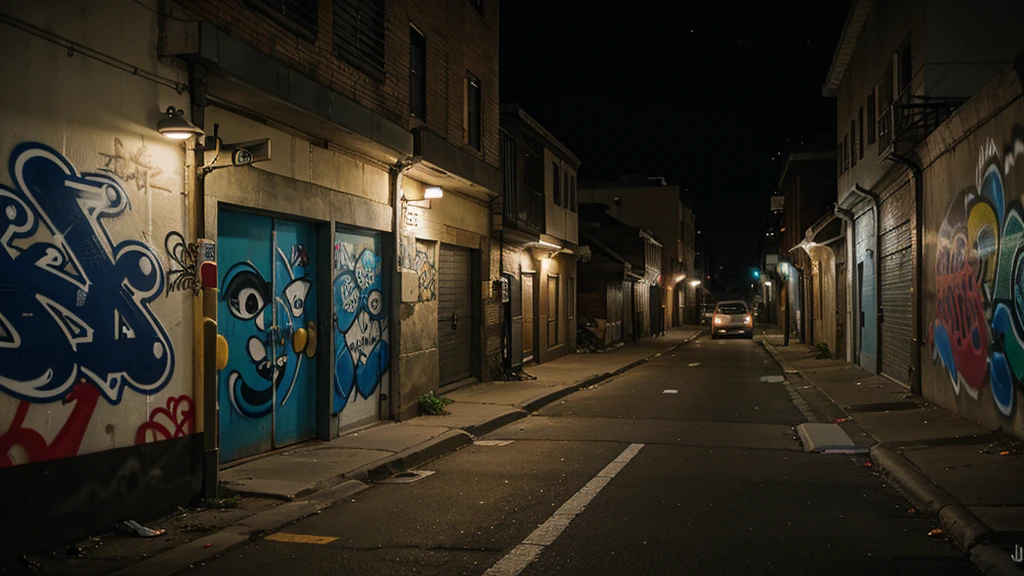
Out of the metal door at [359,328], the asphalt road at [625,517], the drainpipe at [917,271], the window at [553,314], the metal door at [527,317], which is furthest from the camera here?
the window at [553,314]

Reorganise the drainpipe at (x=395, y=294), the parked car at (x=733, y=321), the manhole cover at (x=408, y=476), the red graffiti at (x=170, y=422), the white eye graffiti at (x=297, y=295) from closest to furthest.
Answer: the red graffiti at (x=170, y=422) → the manhole cover at (x=408, y=476) → the white eye graffiti at (x=297, y=295) → the drainpipe at (x=395, y=294) → the parked car at (x=733, y=321)

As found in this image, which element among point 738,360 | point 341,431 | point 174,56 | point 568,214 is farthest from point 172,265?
point 738,360

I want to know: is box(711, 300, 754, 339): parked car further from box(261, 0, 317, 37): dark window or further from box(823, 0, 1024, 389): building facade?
box(261, 0, 317, 37): dark window

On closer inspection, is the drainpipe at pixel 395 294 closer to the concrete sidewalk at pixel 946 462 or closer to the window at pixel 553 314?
the concrete sidewalk at pixel 946 462

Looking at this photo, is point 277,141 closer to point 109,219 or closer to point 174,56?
point 174,56

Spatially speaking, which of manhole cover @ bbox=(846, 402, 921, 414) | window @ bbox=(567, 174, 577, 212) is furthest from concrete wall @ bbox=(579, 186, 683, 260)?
manhole cover @ bbox=(846, 402, 921, 414)

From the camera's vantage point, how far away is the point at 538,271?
77.5 feet

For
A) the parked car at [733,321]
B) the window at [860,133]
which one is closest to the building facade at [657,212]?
the parked car at [733,321]

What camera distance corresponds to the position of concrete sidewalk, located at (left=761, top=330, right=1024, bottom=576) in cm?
589

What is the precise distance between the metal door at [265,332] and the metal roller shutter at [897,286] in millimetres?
10908

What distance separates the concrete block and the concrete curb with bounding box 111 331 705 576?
4.42 m

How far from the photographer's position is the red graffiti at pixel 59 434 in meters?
5.51

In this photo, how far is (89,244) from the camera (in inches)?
246

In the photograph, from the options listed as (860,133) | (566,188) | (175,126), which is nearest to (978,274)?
(175,126)
